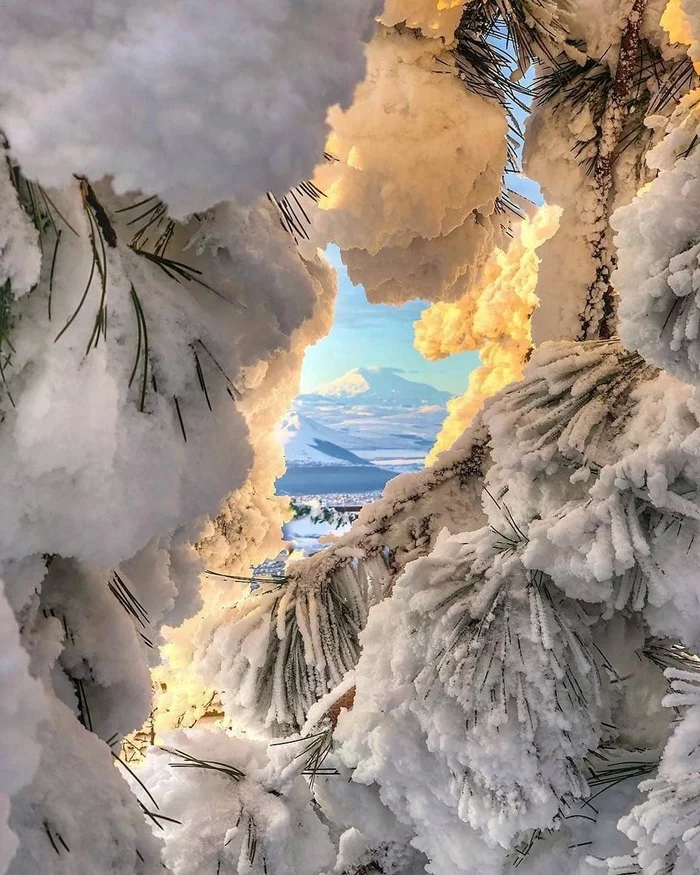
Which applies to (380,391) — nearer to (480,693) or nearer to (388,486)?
(388,486)

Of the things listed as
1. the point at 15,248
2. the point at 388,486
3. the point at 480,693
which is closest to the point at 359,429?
the point at 388,486

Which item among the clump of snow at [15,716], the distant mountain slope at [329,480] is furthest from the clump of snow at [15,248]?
the distant mountain slope at [329,480]

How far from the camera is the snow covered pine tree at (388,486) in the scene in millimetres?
371

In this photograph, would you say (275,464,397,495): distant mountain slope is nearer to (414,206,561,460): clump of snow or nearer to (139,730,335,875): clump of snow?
(414,206,561,460): clump of snow

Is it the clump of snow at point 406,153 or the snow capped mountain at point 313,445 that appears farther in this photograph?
the snow capped mountain at point 313,445

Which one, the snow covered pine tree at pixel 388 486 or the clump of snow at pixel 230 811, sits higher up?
the snow covered pine tree at pixel 388 486

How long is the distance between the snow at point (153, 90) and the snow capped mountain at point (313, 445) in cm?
149

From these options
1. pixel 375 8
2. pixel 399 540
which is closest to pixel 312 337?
pixel 399 540

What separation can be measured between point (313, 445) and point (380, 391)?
0.23m

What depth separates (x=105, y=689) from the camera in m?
0.58

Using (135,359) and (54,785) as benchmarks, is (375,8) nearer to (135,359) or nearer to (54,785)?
(135,359)

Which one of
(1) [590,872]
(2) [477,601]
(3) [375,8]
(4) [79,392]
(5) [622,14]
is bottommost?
(1) [590,872]

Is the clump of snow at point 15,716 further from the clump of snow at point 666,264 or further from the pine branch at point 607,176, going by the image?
the pine branch at point 607,176

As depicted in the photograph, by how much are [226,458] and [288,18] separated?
0.90 ft
